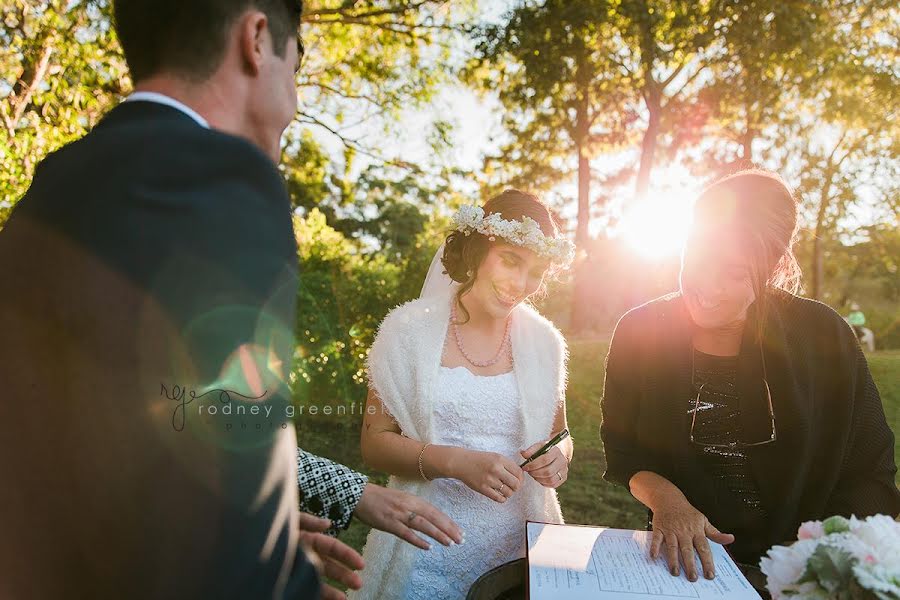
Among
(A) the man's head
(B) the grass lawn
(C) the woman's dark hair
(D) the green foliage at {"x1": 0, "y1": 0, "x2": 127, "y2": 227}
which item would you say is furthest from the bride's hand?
(B) the grass lawn

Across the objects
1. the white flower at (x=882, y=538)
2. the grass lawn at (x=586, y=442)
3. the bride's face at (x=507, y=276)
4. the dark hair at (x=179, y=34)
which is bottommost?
the grass lawn at (x=586, y=442)

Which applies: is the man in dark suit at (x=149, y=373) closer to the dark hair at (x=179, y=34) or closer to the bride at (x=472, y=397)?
the dark hair at (x=179, y=34)

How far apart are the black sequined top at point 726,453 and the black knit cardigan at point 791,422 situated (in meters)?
0.03

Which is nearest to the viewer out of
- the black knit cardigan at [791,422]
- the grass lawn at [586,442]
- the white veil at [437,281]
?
the black knit cardigan at [791,422]

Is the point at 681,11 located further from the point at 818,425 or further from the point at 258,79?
the point at 258,79

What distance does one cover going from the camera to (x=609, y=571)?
5.67ft

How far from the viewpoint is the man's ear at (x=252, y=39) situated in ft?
3.96

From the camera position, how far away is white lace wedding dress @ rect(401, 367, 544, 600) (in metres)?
2.66

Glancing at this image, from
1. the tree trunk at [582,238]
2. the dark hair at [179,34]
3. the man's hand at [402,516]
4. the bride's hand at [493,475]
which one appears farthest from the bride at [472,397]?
the tree trunk at [582,238]

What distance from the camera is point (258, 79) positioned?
1.23 metres

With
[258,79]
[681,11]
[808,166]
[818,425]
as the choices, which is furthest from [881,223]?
[258,79]

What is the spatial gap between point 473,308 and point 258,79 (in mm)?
1922

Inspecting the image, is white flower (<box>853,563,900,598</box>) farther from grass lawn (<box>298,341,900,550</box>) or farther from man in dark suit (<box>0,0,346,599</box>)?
grass lawn (<box>298,341,900,550</box>)

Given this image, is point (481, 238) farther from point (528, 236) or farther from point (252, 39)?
point (252, 39)
